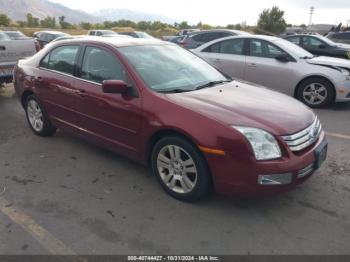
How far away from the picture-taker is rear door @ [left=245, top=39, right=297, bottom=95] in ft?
25.3

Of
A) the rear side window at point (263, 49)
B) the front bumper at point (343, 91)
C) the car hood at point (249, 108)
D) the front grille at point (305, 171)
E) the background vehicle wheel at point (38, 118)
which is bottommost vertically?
the background vehicle wheel at point (38, 118)

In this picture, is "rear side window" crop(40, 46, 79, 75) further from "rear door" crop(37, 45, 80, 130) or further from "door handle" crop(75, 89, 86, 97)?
"door handle" crop(75, 89, 86, 97)

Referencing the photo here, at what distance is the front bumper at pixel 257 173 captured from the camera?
123 inches

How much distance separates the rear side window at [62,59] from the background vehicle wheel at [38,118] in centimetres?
60

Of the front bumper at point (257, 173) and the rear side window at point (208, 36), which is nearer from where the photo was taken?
the front bumper at point (257, 173)

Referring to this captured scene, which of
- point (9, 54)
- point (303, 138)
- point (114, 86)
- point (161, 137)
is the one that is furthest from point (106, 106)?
point (9, 54)

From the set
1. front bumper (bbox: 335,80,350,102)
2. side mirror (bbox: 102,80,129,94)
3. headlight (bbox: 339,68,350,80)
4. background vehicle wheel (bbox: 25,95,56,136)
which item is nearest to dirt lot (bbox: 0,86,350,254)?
background vehicle wheel (bbox: 25,95,56,136)

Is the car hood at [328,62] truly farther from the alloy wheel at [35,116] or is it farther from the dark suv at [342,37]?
the dark suv at [342,37]

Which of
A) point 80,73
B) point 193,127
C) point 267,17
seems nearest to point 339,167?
point 193,127

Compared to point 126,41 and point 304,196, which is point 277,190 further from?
point 126,41

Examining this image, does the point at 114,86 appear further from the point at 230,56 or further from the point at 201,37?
the point at 201,37

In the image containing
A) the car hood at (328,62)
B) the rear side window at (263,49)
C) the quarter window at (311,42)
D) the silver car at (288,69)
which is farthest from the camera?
the quarter window at (311,42)

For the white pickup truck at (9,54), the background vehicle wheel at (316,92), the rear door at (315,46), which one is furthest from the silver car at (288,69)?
the rear door at (315,46)

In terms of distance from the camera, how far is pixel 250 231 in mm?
3191
